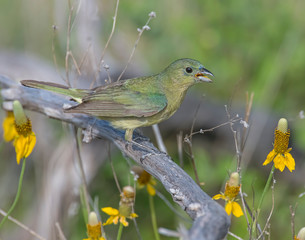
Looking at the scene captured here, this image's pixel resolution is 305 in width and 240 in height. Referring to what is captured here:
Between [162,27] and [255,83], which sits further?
[162,27]

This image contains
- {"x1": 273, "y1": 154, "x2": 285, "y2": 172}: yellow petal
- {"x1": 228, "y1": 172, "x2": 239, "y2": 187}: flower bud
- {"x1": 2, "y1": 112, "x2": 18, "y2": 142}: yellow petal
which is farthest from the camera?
{"x1": 2, "y1": 112, "x2": 18, "y2": 142}: yellow petal

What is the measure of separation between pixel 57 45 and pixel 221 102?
283 cm

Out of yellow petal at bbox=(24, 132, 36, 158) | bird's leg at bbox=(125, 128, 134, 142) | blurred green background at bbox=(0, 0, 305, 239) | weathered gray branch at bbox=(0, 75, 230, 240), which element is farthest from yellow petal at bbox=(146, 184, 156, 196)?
blurred green background at bbox=(0, 0, 305, 239)

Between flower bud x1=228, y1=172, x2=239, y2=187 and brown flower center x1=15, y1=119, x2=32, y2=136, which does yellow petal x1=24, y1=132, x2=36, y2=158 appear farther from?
flower bud x1=228, y1=172, x2=239, y2=187

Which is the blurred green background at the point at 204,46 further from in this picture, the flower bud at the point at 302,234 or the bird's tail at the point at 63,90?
the flower bud at the point at 302,234

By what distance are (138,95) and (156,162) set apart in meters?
0.90

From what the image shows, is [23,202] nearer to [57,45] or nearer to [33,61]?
[33,61]

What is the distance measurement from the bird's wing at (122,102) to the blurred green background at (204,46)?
1.97m

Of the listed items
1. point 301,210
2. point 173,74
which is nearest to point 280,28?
point 301,210

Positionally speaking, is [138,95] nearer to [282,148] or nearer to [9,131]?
[9,131]

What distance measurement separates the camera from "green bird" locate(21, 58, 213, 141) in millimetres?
3619

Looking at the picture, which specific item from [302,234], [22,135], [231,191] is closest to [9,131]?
[22,135]

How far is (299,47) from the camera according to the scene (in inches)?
253

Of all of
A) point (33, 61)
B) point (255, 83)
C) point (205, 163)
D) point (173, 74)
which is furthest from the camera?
point (255, 83)
